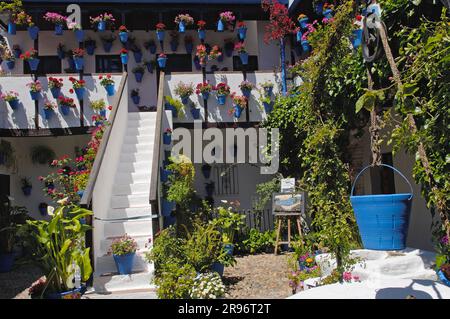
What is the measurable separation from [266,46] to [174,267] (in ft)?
29.2

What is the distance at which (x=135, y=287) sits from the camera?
5781 mm

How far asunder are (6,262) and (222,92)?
20.5 ft

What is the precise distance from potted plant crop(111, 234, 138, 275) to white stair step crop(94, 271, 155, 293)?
0.18 m

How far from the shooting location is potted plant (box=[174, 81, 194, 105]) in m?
10.1

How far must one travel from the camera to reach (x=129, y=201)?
730 centimetres

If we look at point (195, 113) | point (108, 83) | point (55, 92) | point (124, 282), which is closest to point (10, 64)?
point (55, 92)

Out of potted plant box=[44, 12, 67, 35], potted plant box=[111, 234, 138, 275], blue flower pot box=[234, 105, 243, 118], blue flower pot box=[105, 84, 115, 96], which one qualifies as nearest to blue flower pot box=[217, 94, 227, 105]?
blue flower pot box=[234, 105, 243, 118]

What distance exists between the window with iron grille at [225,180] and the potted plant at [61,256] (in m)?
6.27

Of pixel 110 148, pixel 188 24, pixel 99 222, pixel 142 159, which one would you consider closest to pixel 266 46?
pixel 188 24

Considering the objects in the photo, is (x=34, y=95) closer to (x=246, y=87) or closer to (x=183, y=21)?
(x=183, y=21)

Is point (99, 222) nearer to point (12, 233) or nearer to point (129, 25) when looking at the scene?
point (12, 233)

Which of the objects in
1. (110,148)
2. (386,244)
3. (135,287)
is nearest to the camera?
(386,244)

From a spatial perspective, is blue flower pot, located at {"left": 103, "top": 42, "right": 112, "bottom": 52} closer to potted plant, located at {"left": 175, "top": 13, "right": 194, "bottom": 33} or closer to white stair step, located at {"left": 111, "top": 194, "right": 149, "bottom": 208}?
potted plant, located at {"left": 175, "top": 13, "right": 194, "bottom": 33}

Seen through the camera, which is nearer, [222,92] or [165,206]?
[165,206]
